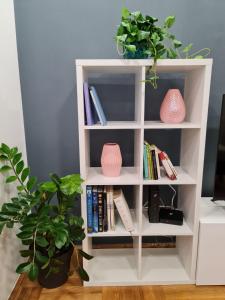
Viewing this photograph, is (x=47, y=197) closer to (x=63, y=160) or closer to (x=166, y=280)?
(x=63, y=160)

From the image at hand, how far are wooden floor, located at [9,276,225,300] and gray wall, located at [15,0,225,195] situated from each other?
1.00 m

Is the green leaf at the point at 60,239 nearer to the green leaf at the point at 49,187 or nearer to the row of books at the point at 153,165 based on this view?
the green leaf at the point at 49,187

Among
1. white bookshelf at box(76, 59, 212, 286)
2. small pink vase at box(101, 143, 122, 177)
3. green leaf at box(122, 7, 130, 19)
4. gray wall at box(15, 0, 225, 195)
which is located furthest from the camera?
gray wall at box(15, 0, 225, 195)

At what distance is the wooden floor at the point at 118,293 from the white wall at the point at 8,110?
135 millimetres

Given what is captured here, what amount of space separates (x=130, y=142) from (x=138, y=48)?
0.74m

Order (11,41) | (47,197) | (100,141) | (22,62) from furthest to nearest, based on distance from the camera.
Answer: (100,141), (22,62), (11,41), (47,197)

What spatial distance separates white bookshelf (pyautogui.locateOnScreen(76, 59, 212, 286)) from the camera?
1.32 metres

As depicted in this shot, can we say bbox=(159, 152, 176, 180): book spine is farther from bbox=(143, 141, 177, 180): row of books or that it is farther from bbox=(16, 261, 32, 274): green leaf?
bbox=(16, 261, 32, 274): green leaf

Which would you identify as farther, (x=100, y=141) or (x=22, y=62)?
(x=100, y=141)

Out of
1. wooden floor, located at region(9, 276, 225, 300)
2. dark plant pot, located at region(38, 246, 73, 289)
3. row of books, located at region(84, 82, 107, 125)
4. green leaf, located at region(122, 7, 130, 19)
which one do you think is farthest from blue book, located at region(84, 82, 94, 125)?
wooden floor, located at region(9, 276, 225, 300)

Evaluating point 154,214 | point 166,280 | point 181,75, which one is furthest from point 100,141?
point 166,280

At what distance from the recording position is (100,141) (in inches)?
70.7

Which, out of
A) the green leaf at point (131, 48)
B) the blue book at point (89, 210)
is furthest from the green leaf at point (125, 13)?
the blue book at point (89, 210)

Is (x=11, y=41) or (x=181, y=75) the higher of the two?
(x=11, y=41)
